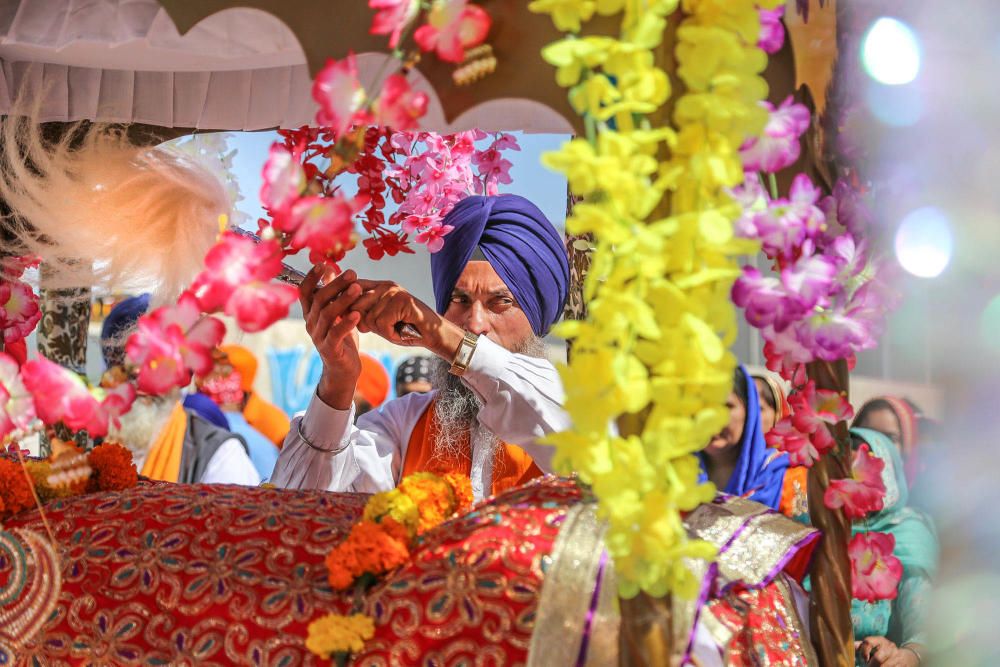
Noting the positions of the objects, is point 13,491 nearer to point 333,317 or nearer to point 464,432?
point 333,317

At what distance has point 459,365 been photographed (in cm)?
268

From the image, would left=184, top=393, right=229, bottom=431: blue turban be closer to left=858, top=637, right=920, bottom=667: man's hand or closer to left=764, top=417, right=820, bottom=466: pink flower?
left=858, top=637, right=920, bottom=667: man's hand

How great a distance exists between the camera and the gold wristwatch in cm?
267

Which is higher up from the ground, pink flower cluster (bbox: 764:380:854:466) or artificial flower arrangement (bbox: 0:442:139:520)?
pink flower cluster (bbox: 764:380:854:466)

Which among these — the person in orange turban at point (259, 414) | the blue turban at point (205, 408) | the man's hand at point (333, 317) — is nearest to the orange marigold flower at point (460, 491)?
the man's hand at point (333, 317)

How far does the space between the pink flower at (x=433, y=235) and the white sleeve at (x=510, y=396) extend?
0.79 meters

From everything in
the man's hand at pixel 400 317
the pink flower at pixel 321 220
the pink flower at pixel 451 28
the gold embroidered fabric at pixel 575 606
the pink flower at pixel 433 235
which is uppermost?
the pink flower at pixel 451 28

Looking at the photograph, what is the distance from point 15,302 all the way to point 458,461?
1504 millimetres

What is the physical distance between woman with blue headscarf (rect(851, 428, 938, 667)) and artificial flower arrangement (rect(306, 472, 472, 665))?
1.42 meters

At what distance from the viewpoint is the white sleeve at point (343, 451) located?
3.24 m

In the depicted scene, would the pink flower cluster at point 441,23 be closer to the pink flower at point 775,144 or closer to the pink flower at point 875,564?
the pink flower at point 775,144

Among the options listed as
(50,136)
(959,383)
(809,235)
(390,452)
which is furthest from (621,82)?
(390,452)

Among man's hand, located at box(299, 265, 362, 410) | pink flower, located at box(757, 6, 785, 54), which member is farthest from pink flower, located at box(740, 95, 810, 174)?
man's hand, located at box(299, 265, 362, 410)

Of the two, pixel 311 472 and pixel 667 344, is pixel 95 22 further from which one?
pixel 667 344
